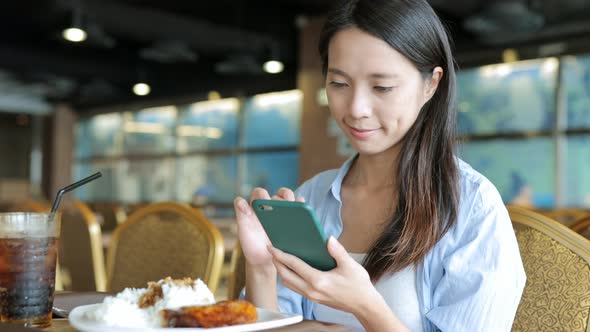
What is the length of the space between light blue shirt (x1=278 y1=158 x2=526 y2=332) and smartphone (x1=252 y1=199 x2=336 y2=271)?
0.30 meters

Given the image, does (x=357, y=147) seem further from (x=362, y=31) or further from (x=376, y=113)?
(x=362, y=31)

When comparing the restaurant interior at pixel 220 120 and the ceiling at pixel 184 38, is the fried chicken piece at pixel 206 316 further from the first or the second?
the ceiling at pixel 184 38

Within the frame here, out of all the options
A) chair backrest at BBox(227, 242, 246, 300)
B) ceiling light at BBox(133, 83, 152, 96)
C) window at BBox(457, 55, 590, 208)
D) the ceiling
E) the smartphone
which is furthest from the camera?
ceiling light at BBox(133, 83, 152, 96)

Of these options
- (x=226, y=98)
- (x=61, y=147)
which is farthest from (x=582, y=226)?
(x=61, y=147)

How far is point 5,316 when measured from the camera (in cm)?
95

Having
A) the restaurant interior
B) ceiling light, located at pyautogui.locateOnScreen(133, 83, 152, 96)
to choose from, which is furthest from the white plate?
ceiling light, located at pyautogui.locateOnScreen(133, 83, 152, 96)

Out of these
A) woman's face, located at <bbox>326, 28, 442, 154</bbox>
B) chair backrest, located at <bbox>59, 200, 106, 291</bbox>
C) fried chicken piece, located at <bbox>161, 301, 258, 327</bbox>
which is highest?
woman's face, located at <bbox>326, 28, 442, 154</bbox>

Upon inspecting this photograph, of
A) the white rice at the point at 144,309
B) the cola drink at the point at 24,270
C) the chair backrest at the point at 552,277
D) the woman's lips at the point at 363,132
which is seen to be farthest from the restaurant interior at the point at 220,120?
the cola drink at the point at 24,270

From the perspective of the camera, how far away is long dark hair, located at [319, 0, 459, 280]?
1.27 m

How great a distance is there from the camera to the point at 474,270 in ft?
3.85

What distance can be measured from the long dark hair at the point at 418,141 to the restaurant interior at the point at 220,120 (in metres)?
0.09

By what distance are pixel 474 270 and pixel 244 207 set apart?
1.40 ft

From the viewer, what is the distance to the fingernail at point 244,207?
1.18 metres

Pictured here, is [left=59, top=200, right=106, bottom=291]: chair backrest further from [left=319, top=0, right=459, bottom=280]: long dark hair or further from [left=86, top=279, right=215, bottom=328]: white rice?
[left=86, top=279, right=215, bottom=328]: white rice
